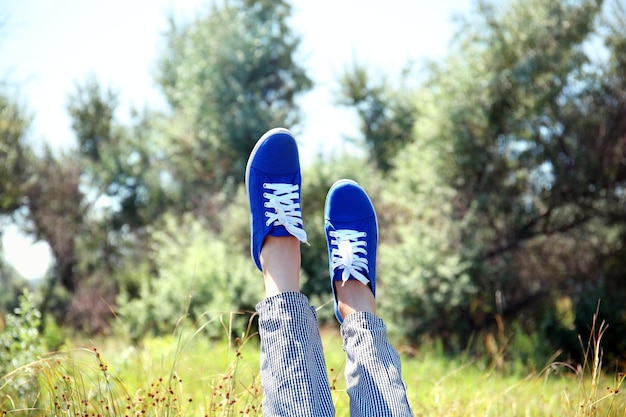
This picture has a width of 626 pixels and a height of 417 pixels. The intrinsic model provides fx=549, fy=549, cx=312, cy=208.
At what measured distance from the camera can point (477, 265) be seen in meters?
6.86

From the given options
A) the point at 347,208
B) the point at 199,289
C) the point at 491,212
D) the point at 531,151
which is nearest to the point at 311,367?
the point at 347,208

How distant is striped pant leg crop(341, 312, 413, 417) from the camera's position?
5.47 feet

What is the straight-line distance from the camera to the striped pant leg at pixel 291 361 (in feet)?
5.33

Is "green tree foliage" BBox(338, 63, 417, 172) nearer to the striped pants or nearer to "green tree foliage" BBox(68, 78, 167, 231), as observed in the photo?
"green tree foliage" BBox(68, 78, 167, 231)

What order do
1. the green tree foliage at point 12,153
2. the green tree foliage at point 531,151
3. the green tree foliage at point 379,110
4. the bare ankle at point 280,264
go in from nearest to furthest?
the bare ankle at point 280,264 → the green tree foliage at point 531,151 → the green tree foliage at point 12,153 → the green tree foliage at point 379,110

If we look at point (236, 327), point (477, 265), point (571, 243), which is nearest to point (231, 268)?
point (236, 327)

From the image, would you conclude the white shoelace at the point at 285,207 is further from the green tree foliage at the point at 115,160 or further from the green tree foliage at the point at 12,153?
the green tree foliage at the point at 115,160

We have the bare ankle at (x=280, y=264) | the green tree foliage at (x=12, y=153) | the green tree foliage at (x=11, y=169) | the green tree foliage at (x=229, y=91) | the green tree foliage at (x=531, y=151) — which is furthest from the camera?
the green tree foliage at (x=229, y=91)

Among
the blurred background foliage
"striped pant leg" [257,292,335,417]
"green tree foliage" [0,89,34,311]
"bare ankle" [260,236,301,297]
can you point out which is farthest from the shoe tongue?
"green tree foliage" [0,89,34,311]

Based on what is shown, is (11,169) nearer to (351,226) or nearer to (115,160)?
(115,160)

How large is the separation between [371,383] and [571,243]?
671 cm

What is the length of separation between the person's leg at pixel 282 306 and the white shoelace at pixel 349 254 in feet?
0.73

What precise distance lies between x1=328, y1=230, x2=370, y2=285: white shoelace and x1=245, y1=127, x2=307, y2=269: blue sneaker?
0.68 feet

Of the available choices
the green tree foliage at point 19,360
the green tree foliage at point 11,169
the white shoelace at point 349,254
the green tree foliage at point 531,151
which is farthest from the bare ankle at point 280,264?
the green tree foliage at point 11,169
